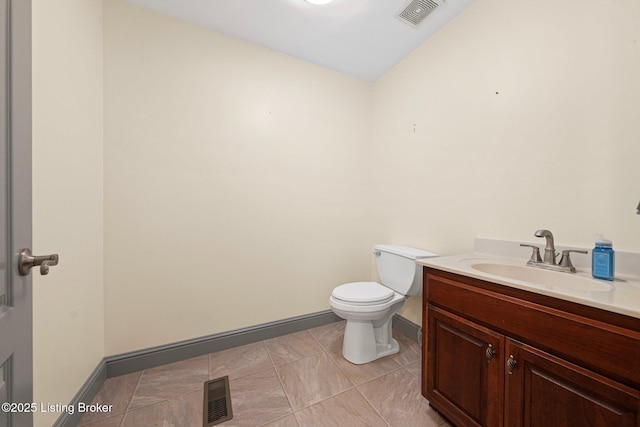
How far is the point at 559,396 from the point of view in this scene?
812 mm

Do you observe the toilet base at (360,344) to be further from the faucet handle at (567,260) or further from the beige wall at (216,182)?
the faucet handle at (567,260)

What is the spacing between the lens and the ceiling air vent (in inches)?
61.6

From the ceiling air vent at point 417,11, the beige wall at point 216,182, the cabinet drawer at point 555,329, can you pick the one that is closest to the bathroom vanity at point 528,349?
the cabinet drawer at point 555,329

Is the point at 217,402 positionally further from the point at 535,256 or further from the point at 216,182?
the point at 535,256

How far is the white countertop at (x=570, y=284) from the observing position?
0.74 m

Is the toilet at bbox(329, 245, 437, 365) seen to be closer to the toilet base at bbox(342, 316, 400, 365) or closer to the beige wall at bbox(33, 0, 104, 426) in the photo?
the toilet base at bbox(342, 316, 400, 365)

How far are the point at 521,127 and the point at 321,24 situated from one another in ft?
4.78

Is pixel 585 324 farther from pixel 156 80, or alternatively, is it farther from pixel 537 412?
pixel 156 80

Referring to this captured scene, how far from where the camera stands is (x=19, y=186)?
61cm

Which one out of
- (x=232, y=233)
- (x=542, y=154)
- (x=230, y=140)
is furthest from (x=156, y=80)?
(x=542, y=154)

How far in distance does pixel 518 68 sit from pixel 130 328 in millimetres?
2855

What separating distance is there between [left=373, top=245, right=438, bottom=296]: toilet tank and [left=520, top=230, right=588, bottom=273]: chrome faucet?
22.8 inches

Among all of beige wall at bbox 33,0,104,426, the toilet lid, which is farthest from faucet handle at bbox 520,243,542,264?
beige wall at bbox 33,0,104,426

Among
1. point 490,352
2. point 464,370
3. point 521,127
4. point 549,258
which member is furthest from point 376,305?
point 521,127
